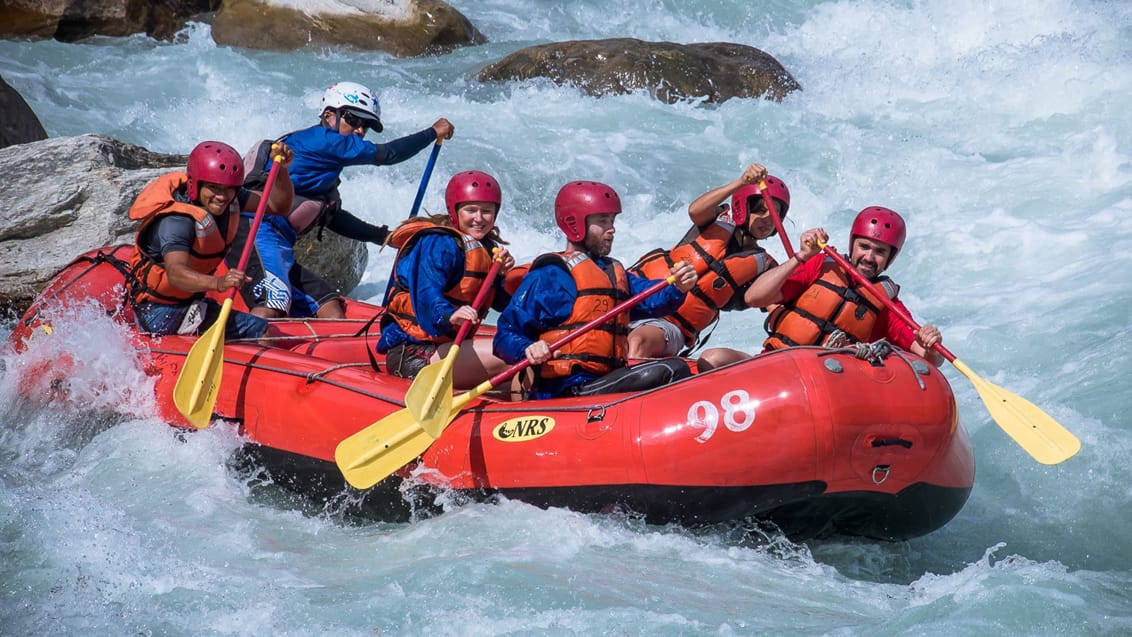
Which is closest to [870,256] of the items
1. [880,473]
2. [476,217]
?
[880,473]

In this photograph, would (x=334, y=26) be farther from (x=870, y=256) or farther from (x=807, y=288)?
(x=870, y=256)

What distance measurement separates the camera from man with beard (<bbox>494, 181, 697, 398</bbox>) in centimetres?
496

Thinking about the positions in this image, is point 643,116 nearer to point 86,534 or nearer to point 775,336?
point 775,336

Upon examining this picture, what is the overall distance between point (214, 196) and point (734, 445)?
2718 millimetres

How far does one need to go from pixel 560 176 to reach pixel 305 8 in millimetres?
4568

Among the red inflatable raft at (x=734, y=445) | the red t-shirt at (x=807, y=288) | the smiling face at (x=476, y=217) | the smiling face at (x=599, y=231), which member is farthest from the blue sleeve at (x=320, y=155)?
the red t-shirt at (x=807, y=288)

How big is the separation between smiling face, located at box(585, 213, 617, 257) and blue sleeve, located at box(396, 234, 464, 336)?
1.92 ft

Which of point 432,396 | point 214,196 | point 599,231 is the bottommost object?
point 432,396

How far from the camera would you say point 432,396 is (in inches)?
190

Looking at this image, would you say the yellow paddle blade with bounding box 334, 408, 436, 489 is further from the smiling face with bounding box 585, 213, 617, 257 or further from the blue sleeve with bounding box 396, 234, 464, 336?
the smiling face with bounding box 585, 213, 617, 257

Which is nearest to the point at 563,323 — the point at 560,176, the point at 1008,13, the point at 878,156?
the point at 560,176

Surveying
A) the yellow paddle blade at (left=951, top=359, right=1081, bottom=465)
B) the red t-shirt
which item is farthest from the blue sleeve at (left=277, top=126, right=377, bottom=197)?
the yellow paddle blade at (left=951, top=359, right=1081, bottom=465)

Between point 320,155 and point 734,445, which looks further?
point 320,155

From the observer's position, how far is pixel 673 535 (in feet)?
15.7
